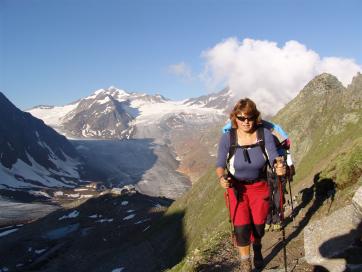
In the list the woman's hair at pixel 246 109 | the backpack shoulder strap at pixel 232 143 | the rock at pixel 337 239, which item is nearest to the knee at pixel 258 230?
the backpack shoulder strap at pixel 232 143

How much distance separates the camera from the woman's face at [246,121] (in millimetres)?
9052

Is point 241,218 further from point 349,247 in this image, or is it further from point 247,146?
point 349,247

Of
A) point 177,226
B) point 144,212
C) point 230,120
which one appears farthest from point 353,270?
point 144,212

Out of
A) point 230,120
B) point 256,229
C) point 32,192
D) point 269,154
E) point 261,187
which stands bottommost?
point 32,192

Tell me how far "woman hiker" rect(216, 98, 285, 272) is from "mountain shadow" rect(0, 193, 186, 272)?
36815 mm

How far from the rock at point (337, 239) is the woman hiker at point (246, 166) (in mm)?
1890

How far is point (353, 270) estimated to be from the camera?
30.2ft

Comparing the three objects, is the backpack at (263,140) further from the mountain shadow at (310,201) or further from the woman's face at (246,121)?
the mountain shadow at (310,201)

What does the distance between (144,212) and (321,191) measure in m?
74.4

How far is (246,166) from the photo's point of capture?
29.8 ft

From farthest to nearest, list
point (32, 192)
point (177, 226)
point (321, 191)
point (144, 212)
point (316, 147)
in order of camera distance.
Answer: point (32, 192) < point (144, 212) < point (177, 226) < point (316, 147) < point (321, 191)

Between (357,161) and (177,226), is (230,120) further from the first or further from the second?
(177,226)

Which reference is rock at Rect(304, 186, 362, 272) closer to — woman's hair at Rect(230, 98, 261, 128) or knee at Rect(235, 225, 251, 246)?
knee at Rect(235, 225, 251, 246)

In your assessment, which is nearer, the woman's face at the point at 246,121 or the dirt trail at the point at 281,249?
the woman's face at the point at 246,121
